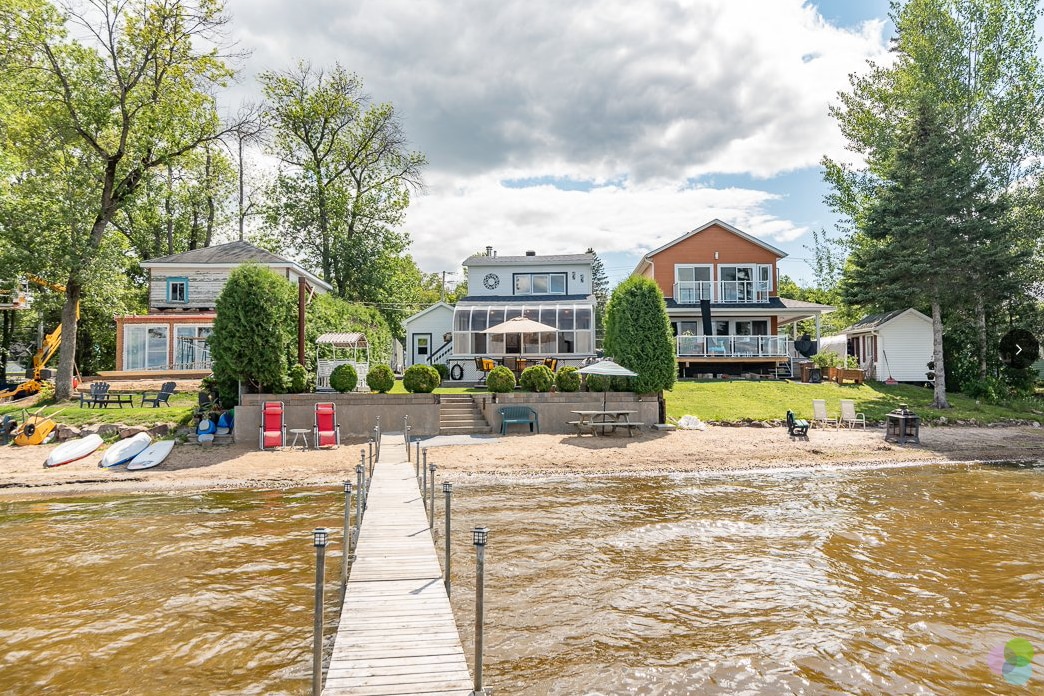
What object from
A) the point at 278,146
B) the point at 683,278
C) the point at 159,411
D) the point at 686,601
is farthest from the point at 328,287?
the point at 686,601

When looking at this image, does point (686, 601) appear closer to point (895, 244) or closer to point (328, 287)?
point (895, 244)

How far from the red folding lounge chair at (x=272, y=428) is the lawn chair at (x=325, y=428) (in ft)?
3.09

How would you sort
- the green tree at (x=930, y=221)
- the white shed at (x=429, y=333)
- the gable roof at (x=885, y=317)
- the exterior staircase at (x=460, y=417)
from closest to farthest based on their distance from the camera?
1. the exterior staircase at (x=460, y=417)
2. the green tree at (x=930, y=221)
3. the gable roof at (x=885, y=317)
4. the white shed at (x=429, y=333)

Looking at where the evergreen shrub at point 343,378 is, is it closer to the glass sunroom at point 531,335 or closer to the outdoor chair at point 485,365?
the outdoor chair at point 485,365

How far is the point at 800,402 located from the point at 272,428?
62.9ft

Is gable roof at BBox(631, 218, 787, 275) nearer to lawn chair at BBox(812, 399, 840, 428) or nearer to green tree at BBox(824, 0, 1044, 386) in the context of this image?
green tree at BBox(824, 0, 1044, 386)

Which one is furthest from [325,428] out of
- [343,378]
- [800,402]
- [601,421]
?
[800,402]

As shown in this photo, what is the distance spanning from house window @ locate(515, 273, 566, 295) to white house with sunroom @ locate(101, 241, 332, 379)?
1167 centimetres

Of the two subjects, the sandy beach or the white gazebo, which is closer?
the sandy beach

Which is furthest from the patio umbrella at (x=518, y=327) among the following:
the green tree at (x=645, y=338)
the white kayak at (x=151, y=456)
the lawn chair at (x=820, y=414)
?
the white kayak at (x=151, y=456)

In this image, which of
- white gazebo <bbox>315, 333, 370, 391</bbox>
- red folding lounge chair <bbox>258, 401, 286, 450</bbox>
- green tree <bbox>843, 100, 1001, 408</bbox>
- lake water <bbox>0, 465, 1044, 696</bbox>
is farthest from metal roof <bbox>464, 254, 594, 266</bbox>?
lake water <bbox>0, 465, 1044, 696</bbox>

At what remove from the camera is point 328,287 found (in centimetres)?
3512

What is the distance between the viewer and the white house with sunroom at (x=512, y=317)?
28703 millimetres

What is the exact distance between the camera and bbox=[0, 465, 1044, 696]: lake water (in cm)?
569
